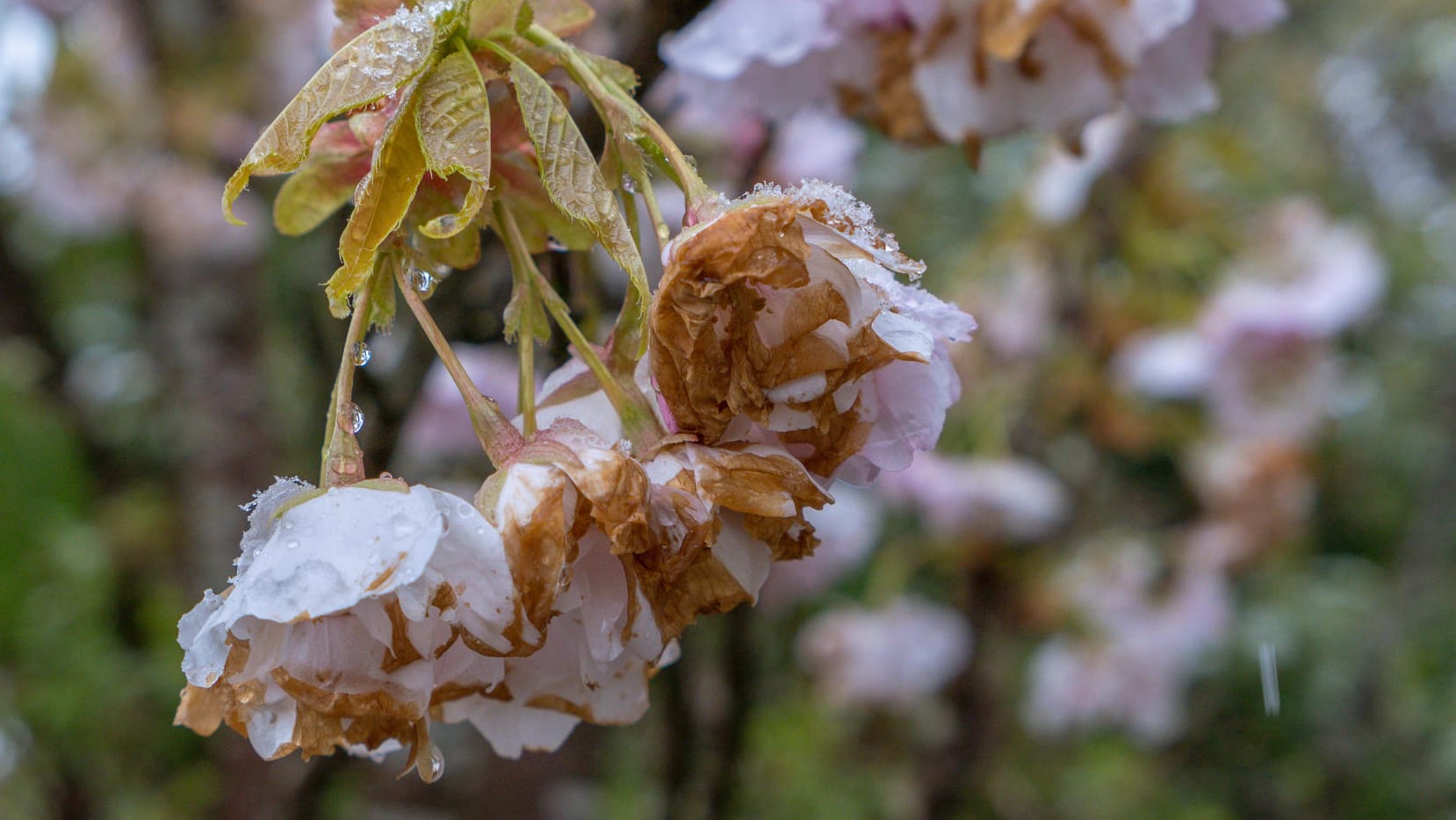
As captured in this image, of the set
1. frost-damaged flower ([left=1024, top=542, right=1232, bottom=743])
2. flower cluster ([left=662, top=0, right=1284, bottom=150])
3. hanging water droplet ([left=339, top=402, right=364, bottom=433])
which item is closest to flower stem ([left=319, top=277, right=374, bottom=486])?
hanging water droplet ([left=339, top=402, right=364, bottom=433])

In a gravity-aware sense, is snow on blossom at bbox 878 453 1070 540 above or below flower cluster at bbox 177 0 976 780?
below

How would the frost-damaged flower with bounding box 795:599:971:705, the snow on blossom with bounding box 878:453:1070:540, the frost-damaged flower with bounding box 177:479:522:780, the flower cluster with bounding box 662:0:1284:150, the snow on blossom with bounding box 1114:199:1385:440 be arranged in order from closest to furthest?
the frost-damaged flower with bounding box 177:479:522:780 < the flower cluster with bounding box 662:0:1284:150 < the snow on blossom with bounding box 878:453:1070:540 < the snow on blossom with bounding box 1114:199:1385:440 < the frost-damaged flower with bounding box 795:599:971:705

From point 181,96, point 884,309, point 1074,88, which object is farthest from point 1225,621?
point 181,96

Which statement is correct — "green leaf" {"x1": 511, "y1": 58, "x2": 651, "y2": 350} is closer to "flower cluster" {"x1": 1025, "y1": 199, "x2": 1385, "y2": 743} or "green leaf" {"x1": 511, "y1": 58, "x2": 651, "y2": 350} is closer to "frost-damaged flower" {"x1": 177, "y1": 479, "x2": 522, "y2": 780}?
"frost-damaged flower" {"x1": 177, "y1": 479, "x2": 522, "y2": 780}

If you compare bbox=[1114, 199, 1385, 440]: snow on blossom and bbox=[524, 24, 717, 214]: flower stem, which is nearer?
bbox=[524, 24, 717, 214]: flower stem

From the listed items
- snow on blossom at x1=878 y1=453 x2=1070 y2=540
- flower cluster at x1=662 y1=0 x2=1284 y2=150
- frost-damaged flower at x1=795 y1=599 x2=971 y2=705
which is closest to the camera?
flower cluster at x1=662 y1=0 x2=1284 y2=150

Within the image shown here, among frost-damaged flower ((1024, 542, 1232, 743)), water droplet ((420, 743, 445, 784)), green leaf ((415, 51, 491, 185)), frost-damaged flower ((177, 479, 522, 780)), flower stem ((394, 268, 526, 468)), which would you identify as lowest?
frost-damaged flower ((1024, 542, 1232, 743))
